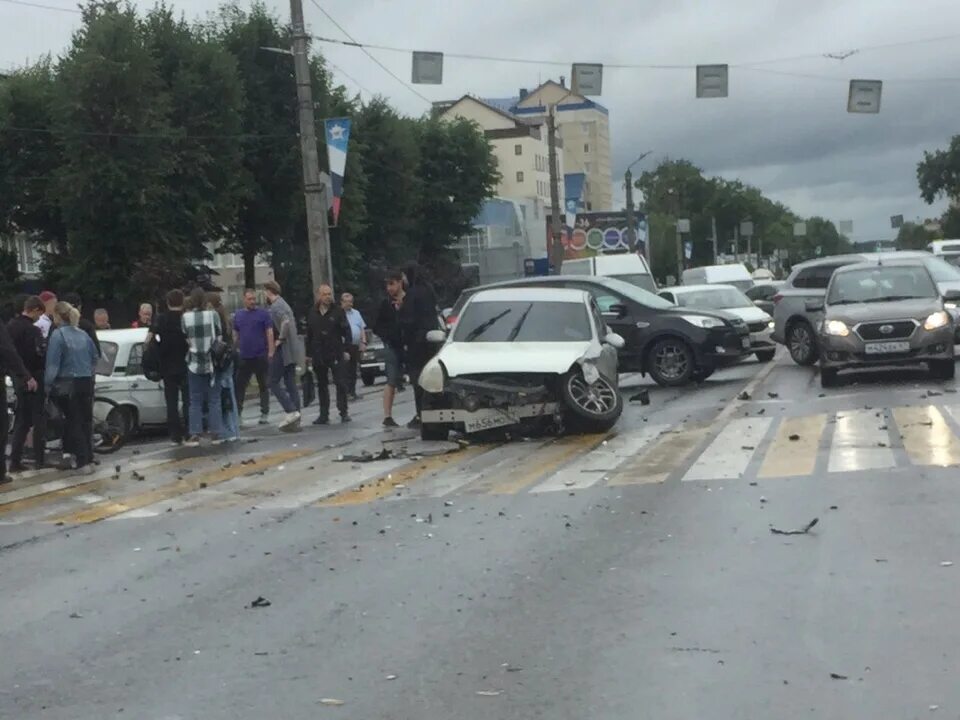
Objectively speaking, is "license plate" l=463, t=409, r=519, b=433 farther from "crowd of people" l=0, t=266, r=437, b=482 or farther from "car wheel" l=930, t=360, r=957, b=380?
"car wheel" l=930, t=360, r=957, b=380

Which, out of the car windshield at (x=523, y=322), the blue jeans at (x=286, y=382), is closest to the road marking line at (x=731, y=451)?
the car windshield at (x=523, y=322)

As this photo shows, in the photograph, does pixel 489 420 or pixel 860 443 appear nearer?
pixel 860 443

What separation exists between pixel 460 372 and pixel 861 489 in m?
6.09

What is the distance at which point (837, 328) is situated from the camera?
21609 millimetres

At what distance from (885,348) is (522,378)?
6839mm

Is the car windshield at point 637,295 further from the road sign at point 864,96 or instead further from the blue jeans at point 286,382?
the road sign at point 864,96

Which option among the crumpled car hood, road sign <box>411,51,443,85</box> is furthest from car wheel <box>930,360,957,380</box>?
road sign <box>411,51,443,85</box>

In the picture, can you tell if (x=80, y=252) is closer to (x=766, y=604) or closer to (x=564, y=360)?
(x=564, y=360)

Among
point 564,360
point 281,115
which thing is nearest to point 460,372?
point 564,360

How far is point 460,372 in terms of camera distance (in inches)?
659

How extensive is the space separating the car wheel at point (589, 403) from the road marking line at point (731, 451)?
124cm

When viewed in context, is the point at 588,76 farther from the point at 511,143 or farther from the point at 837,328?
the point at 511,143

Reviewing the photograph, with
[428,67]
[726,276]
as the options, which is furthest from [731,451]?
[726,276]

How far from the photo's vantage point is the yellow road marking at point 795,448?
12.8 metres
